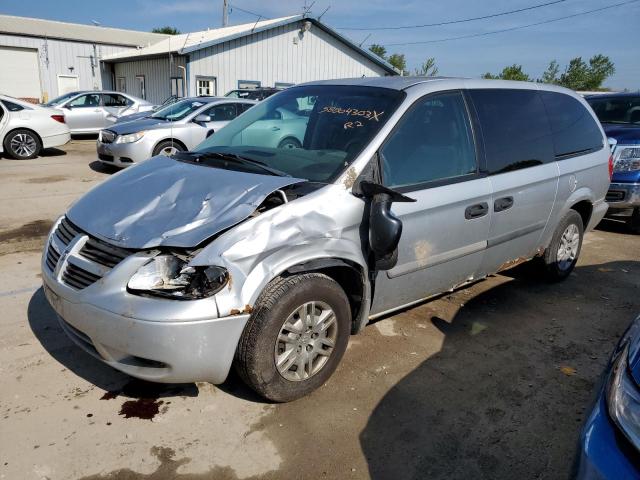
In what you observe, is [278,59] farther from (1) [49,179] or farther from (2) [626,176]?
(2) [626,176]

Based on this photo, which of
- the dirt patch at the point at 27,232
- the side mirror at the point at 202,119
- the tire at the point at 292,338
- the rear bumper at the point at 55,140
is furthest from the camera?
the rear bumper at the point at 55,140

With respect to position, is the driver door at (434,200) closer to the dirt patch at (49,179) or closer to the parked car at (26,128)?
the dirt patch at (49,179)

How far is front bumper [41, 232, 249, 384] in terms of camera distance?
239 cm

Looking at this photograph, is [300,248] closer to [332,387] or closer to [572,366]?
[332,387]

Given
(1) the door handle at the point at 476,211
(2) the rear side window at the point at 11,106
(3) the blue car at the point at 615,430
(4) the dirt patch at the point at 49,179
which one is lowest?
(4) the dirt patch at the point at 49,179

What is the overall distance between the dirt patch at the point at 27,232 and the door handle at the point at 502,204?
16.2ft

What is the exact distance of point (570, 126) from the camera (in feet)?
15.3

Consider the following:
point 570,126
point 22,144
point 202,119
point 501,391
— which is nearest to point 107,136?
point 202,119

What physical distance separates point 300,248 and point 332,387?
0.99 metres

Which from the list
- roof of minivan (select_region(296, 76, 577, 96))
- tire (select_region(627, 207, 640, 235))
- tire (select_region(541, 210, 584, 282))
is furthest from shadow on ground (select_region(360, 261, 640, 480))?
tire (select_region(627, 207, 640, 235))

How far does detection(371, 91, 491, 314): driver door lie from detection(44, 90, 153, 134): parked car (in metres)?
13.7

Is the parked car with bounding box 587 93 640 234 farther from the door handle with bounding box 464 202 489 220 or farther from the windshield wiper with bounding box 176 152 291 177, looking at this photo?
the windshield wiper with bounding box 176 152 291 177

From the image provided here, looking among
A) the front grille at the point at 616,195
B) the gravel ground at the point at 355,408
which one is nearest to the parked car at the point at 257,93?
the front grille at the point at 616,195

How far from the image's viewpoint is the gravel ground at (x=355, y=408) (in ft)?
8.18
